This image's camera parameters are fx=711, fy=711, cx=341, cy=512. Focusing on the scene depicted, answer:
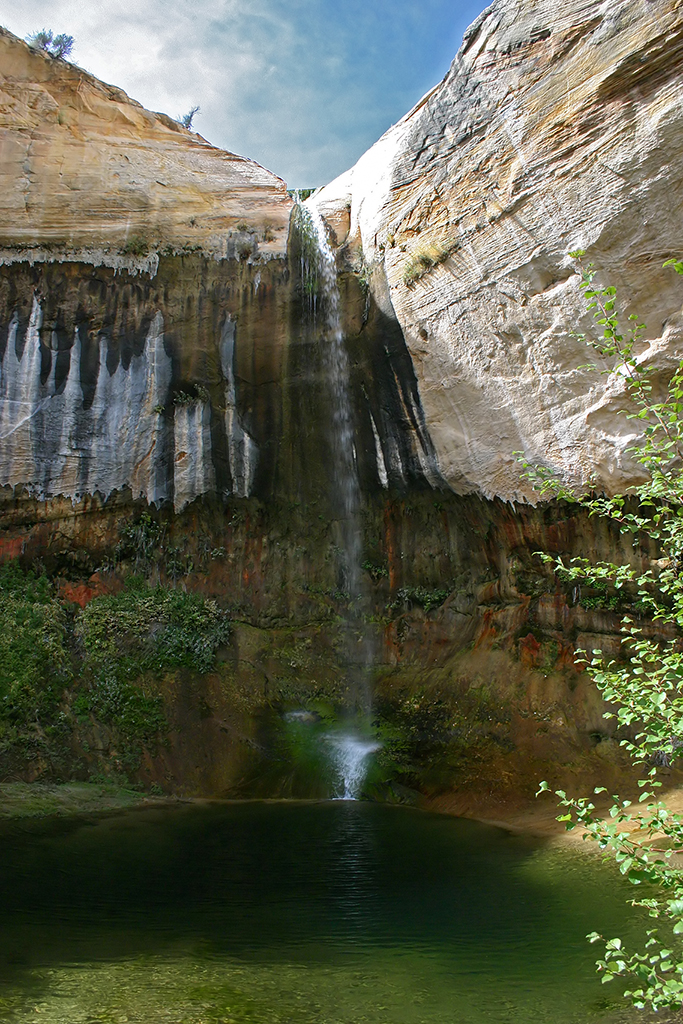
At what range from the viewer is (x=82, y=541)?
15.7 metres

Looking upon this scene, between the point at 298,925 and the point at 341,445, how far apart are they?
36.8 feet

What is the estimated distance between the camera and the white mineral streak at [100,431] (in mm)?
15227

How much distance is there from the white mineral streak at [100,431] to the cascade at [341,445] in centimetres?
296

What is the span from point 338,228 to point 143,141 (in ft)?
15.7

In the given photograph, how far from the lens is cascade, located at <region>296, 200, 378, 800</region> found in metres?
15.6

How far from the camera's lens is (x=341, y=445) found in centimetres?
1639

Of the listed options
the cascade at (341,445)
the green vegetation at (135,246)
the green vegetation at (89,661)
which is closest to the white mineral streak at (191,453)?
the green vegetation at (89,661)

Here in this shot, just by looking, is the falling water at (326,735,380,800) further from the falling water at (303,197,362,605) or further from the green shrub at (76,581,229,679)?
the falling water at (303,197,362,605)

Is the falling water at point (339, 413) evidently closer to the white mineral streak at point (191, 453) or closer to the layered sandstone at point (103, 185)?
the layered sandstone at point (103, 185)

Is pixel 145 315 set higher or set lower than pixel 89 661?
higher

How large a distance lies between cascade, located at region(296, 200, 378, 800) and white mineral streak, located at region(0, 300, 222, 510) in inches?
117

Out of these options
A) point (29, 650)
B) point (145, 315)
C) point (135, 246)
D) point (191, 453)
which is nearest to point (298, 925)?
point (29, 650)

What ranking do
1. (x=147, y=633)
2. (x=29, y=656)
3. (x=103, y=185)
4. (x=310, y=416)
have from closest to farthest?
(x=29, y=656)
(x=147, y=633)
(x=103, y=185)
(x=310, y=416)

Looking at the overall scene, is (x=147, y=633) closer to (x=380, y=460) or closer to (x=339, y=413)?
(x=380, y=460)
